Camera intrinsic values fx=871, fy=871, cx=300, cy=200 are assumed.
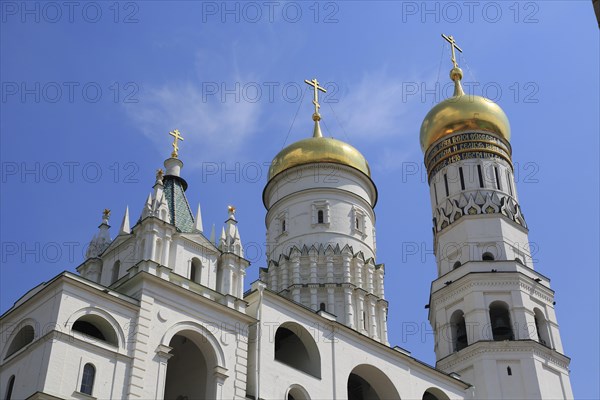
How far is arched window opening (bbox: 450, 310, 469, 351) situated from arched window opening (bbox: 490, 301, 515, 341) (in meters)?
1.17

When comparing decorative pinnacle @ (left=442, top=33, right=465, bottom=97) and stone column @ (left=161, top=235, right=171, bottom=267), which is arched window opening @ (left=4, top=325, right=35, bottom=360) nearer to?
stone column @ (left=161, top=235, right=171, bottom=267)

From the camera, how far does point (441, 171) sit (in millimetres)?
40312

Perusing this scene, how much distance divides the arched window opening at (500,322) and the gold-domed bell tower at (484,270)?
0.15ft

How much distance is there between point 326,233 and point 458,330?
6.80 metres

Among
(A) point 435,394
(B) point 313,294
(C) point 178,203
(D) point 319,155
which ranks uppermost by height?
(D) point 319,155

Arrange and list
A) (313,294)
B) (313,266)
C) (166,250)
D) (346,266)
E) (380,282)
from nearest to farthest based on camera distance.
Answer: (166,250), (313,294), (346,266), (313,266), (380,282)

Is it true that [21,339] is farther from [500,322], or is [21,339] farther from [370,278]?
[500,322]

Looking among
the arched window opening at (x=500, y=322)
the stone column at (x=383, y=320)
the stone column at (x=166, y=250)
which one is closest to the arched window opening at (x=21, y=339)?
the stone column at (x=166, y=250)

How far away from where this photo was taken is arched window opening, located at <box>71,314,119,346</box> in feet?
75.3

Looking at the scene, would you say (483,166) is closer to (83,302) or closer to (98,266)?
(98,266)

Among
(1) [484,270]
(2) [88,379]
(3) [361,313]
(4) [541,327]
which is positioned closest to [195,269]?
(2) [88,379]

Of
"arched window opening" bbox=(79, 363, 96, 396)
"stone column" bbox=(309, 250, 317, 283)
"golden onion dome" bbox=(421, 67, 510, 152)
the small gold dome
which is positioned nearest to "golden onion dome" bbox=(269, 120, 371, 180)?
the small gold dome

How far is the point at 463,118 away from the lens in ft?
132

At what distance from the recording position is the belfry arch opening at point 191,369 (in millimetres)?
24594
